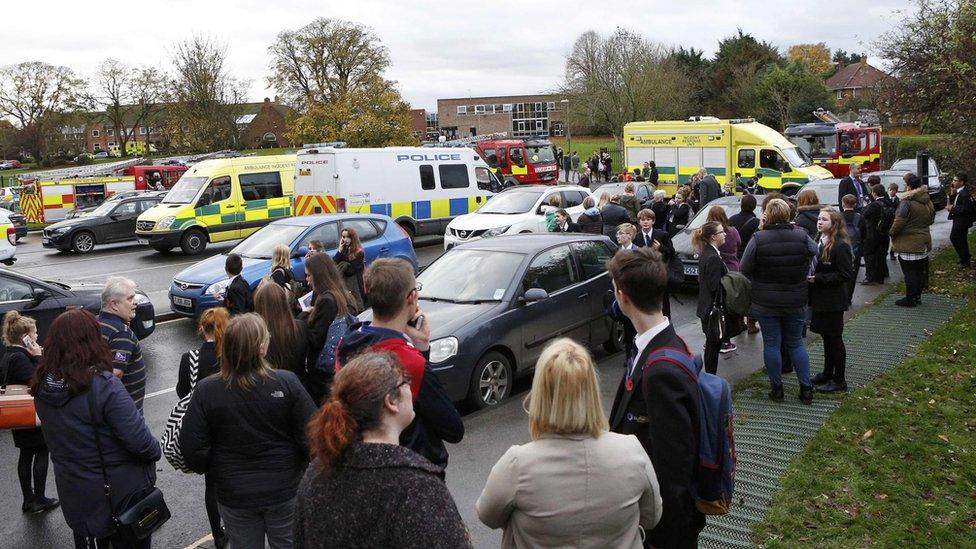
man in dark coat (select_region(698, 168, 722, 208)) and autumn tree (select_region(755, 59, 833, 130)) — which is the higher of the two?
autumn tree (select_region(755, 59, 833, 130))

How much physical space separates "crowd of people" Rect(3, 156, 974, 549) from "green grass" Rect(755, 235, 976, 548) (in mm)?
1299

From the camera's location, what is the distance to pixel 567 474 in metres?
2.70

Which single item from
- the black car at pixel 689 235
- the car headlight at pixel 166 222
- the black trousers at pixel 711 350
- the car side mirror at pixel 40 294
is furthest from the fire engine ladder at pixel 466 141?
the black trousers at pixel 711 350

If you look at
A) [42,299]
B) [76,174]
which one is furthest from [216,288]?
[76,174]

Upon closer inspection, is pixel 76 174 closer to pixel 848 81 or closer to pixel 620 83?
pixel 620 83

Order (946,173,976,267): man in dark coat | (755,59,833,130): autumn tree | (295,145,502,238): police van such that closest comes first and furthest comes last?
(946,173,976,267): man in dark coat, (295,145,502,238): police van, (755,59,833,130): autumn tree

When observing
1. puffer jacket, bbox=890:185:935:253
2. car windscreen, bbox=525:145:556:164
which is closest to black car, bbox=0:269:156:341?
puffer jacket, bbox=890:185:935:253

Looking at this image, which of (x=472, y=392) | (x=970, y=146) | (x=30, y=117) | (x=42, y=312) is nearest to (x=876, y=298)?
(x=970, y=146)

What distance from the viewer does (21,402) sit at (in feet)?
18.2

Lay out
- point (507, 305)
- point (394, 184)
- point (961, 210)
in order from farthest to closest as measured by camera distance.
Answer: point (394, 184)
point (961, 210)
point (507, 305)

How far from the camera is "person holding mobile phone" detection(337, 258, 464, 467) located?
3309mm

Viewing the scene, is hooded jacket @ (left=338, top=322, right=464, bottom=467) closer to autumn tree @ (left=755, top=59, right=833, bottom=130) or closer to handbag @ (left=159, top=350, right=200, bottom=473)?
handbag @ (left=159, top=350, right=200, bottom=473)

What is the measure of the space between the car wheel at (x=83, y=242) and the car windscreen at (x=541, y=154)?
67.3 ft

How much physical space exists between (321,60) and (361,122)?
18.4 m
